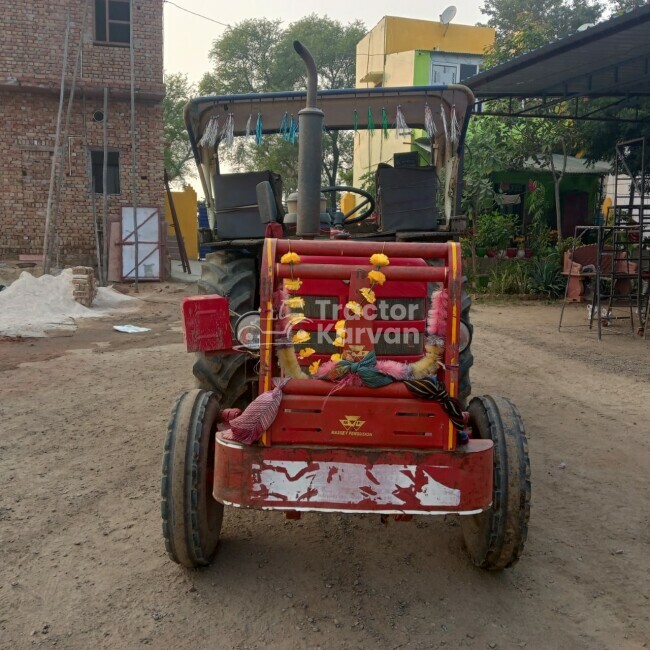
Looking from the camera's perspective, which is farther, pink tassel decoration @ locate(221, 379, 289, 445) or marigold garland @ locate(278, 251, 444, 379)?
marigold garland @ locate(278, 251, 444, 379)

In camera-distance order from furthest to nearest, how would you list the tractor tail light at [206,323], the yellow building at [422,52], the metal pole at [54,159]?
the yellow building at [422,52]
the metal pole at [54,159]
the tractor tail light at [206,323]

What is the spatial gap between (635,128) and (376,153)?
33.7 feet

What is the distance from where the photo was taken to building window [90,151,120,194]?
57.5 ft

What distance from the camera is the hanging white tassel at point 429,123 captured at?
5.40m

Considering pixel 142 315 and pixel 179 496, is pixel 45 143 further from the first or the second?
pixel 179 496

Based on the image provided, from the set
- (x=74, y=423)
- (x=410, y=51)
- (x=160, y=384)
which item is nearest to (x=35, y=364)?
(x=160, y=384)

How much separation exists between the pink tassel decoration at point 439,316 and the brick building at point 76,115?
1552cm

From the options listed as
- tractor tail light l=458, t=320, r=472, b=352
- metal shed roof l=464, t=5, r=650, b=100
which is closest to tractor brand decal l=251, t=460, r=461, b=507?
tractor tail light l=458, t=320, r=472, b=352

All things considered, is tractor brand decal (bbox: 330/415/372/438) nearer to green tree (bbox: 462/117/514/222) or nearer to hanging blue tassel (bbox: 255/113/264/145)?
hanging blue tassel (bbox: 255/113/264/145)

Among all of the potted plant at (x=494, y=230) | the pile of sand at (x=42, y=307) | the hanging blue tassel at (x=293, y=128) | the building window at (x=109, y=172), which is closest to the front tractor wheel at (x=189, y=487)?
the hanging blue tassel at (x=293, y=128)

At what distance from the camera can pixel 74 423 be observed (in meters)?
5.67

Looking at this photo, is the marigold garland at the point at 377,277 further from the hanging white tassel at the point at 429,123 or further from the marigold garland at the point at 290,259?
the hanging white tassel at the point at 429,123

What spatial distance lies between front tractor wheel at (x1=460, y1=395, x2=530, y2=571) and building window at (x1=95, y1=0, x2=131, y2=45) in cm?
1699

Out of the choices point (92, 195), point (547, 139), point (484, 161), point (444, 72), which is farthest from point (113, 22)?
point (444, 72)
